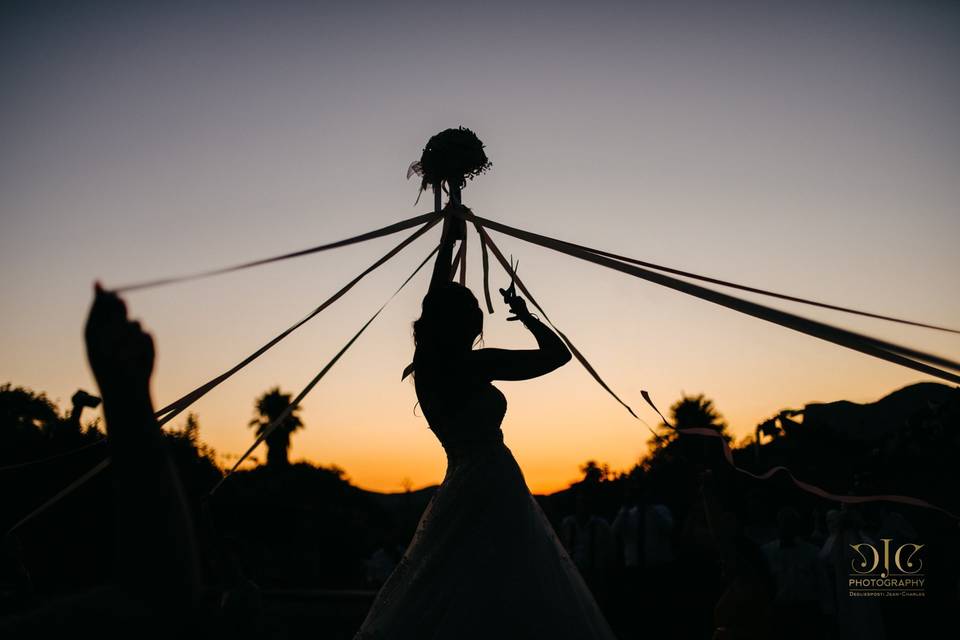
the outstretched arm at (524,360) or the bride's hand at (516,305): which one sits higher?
the bride's hand at (516,305)

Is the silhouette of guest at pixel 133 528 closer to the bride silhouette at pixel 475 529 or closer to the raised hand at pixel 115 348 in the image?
the raised hand at pixel 115 348

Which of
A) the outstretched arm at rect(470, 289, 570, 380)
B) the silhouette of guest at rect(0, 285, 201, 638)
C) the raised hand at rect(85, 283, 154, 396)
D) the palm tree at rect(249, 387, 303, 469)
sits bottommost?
the silhouette of guest at rect(0, 285, 201, 638)

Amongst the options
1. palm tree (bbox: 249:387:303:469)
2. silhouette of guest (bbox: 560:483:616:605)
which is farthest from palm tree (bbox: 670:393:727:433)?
silhouette of guest (bbox: 560:483:616:605)

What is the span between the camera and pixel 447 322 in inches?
147

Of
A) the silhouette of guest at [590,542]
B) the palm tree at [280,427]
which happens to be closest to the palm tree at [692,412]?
the palm tree at [280,427]

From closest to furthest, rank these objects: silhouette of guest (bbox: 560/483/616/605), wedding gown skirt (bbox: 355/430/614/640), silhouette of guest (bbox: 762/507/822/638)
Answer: wedding gown skirt (bbox: 355/430/614/640) < silhouette of guest (bbox: 762/507/822/638) < silhouette of guest (bbox: 560/483/616/605)

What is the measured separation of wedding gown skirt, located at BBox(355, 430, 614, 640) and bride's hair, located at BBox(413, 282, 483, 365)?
0.47 meters

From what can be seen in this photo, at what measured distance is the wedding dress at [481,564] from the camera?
312 centimetres

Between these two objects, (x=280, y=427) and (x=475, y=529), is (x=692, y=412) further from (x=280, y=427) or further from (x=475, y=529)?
(x=475, y=529)

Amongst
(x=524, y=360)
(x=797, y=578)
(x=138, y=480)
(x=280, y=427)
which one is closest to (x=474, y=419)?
(x=524, y=360)

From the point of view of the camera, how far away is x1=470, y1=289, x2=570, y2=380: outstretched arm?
12.2 feet

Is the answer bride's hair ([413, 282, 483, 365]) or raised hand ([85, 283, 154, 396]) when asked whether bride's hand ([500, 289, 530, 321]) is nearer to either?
bride's hair ([413, 282, 483, 365])

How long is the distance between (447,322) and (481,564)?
3.58 feet

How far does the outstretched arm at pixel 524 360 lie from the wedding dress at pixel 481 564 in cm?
8
